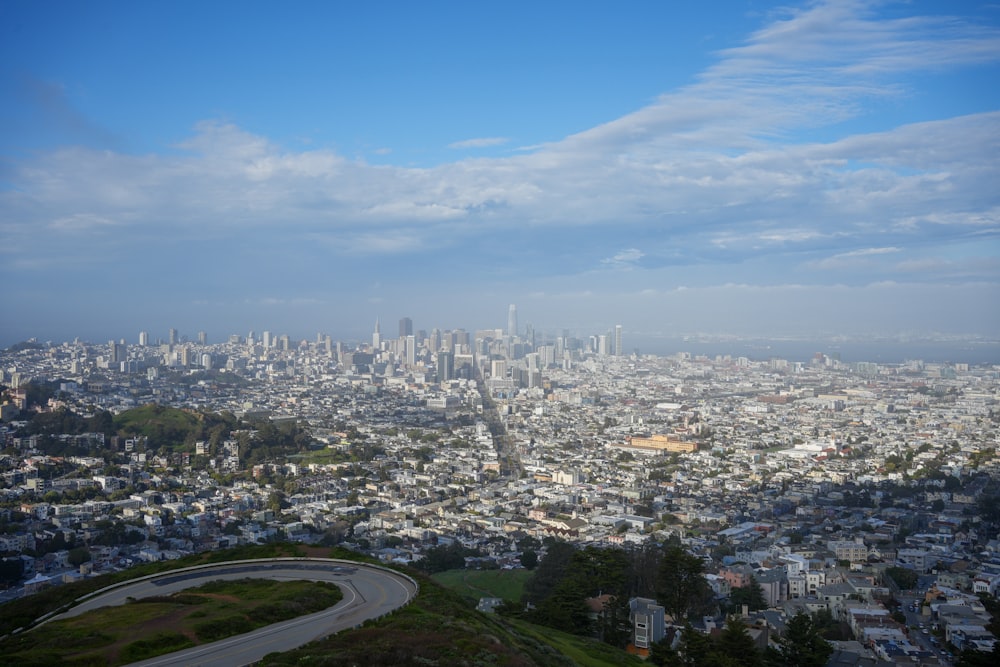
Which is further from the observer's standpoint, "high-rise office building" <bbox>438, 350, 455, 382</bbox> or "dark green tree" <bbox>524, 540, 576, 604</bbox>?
"high-rise office building" <bbox>438, 350, 455, 382</bbox>

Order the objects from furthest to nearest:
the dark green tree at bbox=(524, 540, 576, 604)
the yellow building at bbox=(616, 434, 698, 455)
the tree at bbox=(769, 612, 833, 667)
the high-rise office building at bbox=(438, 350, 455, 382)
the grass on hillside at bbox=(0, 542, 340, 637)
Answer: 1. the high-rise office building at bbox=(438, 350, 455, 382)
2. the yellow building at bbox=(616, 434, 698, 455)
3. the dark green tree at bbox=(524, 540, 576, 604)
4. the tree at bbox=(769, 612, 833, 667)
5. the grass on hillside at bbox=(0, 542, 340, 637)

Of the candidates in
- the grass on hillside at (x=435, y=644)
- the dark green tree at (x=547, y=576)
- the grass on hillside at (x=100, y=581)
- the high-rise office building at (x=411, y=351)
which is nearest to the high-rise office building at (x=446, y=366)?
the high-rise office building at (x=411, y=351)

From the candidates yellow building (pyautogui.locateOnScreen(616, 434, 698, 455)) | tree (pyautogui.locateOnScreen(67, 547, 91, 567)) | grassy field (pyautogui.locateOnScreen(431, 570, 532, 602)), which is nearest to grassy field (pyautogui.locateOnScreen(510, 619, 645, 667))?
grassy field (pyautogui.locateOnScreen(431, 570, 532, 602))

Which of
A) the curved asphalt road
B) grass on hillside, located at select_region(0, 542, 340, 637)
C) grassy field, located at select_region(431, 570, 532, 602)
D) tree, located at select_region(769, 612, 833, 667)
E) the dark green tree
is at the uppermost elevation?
the curved asphalt road

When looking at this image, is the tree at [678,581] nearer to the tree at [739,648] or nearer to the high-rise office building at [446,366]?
the tree at [739,648]

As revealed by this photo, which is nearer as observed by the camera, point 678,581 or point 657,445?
point 678,581

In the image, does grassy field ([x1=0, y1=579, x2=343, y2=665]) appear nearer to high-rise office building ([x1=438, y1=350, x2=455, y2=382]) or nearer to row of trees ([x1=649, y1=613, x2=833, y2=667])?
row of trees ([x1=649, y1=613, x2=833, y2=667])

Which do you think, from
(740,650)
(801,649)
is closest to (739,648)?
(740,650)

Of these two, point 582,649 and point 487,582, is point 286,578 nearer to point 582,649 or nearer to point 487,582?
point 582,649
